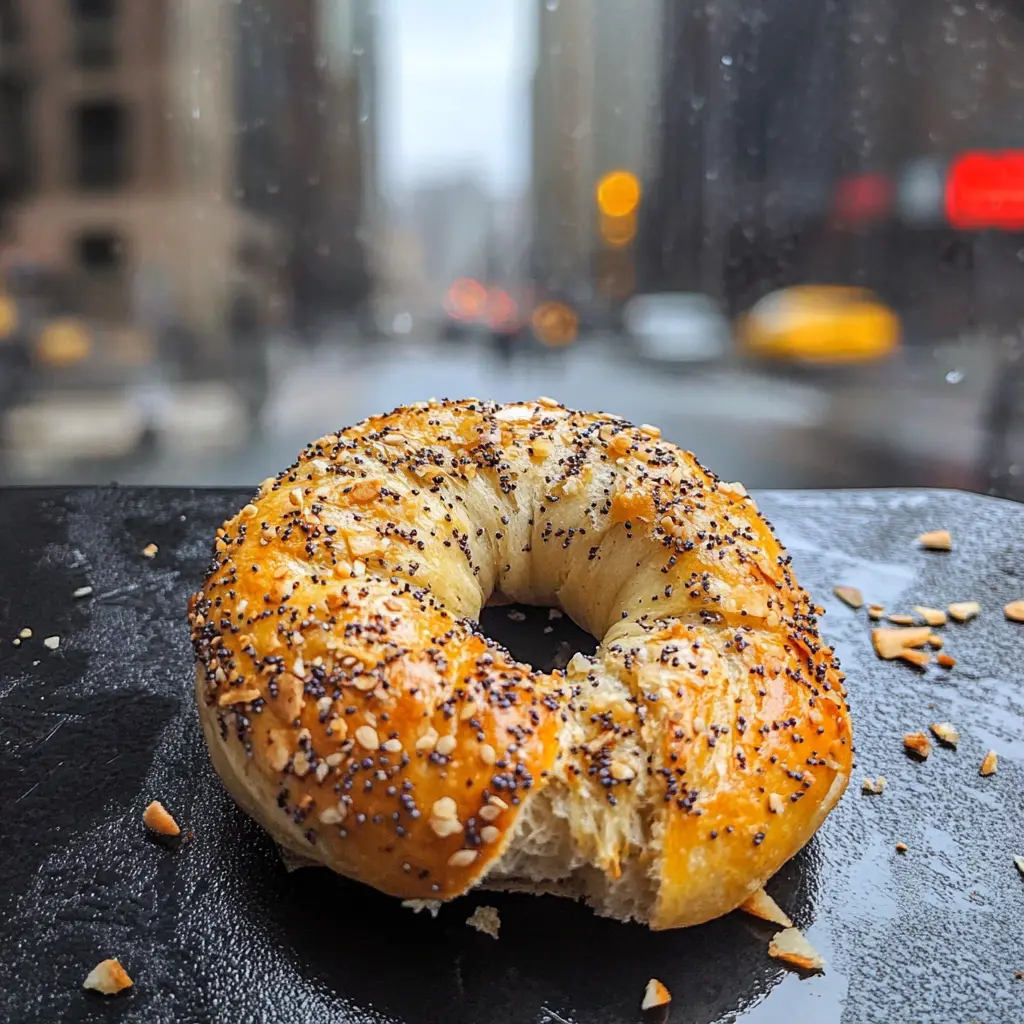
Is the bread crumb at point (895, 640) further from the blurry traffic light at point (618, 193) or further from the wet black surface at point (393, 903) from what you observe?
the blurry traffic light at point (618, 193)

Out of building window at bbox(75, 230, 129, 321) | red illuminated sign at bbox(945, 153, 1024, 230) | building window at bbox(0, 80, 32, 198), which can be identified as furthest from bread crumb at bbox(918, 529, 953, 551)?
building window at bbox(0, 80, 32, 198)

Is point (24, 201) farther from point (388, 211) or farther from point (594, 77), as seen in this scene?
point (594, 77)

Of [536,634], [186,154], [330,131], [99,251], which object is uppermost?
[330,131]

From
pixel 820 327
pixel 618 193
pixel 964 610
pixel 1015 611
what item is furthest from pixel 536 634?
pixel 820 327

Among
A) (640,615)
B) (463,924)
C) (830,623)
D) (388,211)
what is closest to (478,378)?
(388,211)

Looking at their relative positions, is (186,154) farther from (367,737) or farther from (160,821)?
(367,737)

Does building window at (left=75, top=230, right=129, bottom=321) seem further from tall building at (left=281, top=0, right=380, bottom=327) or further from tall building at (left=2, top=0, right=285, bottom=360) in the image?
tall building at (left=281, top=0, right=380, bottom=327)
